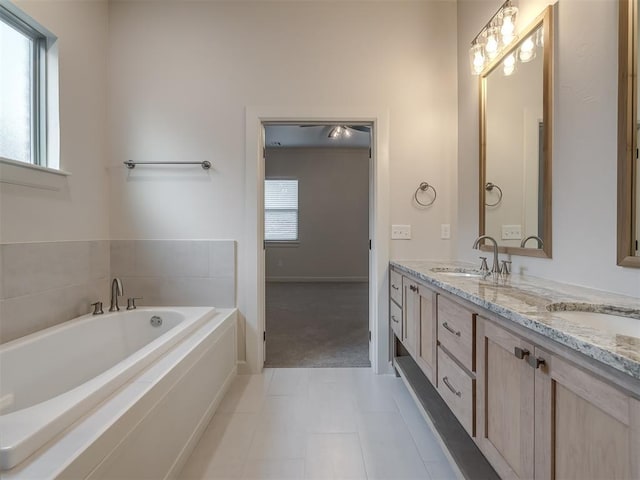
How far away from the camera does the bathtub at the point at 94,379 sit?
0.77 meters

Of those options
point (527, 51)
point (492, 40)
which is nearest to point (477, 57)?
point (492, 40)

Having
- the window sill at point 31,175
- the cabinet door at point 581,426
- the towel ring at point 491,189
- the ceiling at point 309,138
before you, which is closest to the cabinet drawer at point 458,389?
the cabinet door at point 581,426

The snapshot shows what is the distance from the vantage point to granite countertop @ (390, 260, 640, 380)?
58 centimetres

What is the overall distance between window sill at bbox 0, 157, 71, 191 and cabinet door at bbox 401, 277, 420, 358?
226cm

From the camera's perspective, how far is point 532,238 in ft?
4.89

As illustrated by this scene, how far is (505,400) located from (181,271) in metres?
2.15

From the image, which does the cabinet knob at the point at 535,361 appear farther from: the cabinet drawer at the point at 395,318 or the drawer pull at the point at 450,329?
the cabinet drawer at the point at 395,318

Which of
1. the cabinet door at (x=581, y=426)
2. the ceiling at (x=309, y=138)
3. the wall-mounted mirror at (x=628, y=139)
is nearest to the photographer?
the cabinet door at (x=581, y=426)

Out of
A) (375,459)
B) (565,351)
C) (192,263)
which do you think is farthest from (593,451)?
(192,263)

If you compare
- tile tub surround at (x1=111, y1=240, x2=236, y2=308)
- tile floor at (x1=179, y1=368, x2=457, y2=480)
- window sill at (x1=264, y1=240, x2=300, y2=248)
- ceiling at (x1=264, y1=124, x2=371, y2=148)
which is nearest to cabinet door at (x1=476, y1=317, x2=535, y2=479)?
tile floor at (x1=179, y1=368, x2=457, y2=480)

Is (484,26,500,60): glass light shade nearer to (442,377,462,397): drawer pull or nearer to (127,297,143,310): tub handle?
(442,377,462,397): drawer pull

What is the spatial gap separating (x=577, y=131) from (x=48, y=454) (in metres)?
2.14

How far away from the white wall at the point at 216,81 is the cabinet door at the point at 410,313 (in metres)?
1.13

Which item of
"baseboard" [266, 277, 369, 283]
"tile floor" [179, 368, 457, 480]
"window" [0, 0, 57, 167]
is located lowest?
"tile floor" [179, 368, 457, 480]
